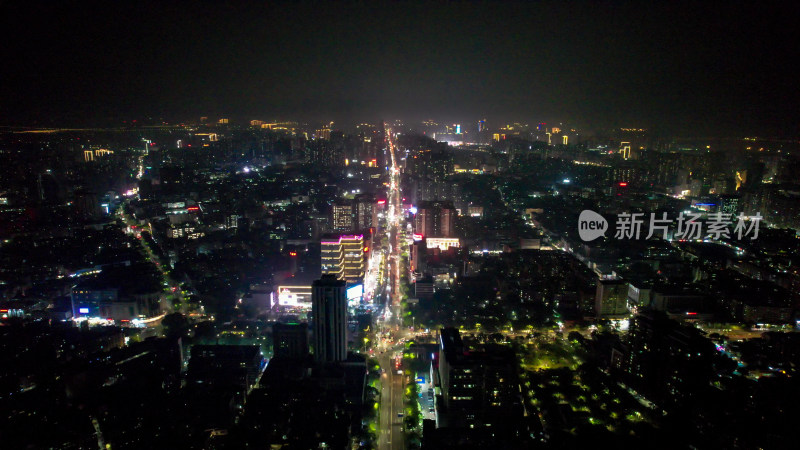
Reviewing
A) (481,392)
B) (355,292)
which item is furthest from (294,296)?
(481,392)

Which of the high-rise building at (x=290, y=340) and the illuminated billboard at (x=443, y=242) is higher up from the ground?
the illuminated billboard at (x=443, y=242)

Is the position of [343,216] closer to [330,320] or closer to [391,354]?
[391,354]

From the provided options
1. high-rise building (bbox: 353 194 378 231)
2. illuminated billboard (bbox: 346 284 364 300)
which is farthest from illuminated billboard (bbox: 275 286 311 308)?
high-rise building (bbox: 353 194 378 231)

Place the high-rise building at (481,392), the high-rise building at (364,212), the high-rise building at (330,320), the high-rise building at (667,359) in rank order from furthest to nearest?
the high-rise building at (364,212)
the high-rise building at (330,320)
the high-rise building at (667,359)
the high-rise building at (481,392)

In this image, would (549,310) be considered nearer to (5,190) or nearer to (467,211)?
(467,211)

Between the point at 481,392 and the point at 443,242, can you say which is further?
the point at 443,242

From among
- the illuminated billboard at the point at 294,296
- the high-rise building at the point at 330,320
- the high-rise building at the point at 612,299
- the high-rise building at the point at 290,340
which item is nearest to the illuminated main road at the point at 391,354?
the high-rise building at the point at 330,320

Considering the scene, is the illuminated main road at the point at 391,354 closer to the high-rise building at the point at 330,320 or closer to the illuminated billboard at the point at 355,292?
the illuminated billboard at the point at 355,292
